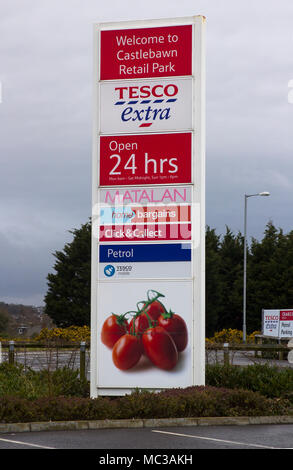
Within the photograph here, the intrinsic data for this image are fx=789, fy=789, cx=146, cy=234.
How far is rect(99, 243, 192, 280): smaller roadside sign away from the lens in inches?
631

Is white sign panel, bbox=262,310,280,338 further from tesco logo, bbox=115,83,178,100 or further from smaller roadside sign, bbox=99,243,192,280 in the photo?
tesco logo, bbox=115,83,178,100

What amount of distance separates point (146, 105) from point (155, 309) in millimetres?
4279

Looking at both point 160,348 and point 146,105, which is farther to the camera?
point 146,105

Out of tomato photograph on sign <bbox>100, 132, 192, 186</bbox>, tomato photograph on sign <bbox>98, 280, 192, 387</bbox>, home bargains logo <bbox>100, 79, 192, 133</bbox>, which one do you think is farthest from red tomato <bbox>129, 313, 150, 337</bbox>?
home bargains logo <bbox>100, 79, 192, 133</bbox>

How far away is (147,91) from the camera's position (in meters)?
16.6

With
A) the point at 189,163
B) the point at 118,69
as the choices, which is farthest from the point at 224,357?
the point at 118,69

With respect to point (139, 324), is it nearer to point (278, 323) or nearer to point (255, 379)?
point (255, 379)

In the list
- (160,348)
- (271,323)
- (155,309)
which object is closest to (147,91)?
(155,309)

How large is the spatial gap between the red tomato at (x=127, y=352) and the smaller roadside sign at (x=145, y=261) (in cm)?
128

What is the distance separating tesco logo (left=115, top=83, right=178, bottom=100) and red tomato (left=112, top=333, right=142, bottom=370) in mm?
5003

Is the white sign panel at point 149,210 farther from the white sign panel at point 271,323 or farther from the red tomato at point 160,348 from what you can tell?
the white sign panel at point 271,323

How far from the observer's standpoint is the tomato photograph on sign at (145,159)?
640 inches

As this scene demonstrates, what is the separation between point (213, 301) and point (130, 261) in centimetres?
5155

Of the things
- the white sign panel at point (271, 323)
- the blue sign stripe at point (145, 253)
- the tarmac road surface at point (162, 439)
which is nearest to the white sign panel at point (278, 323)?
the white sign panel at point (271, 323)
